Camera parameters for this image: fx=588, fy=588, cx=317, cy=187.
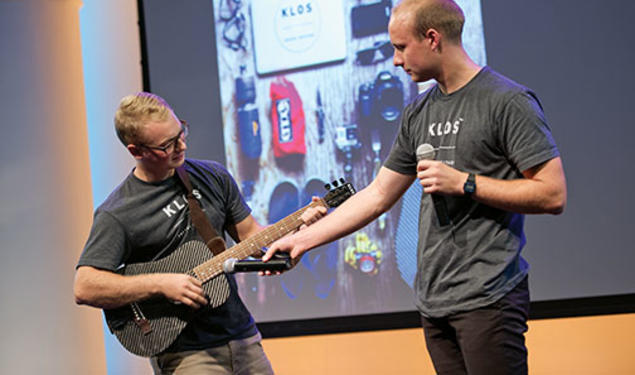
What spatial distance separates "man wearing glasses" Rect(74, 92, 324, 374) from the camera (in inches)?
84.3

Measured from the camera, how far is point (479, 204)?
1653 millimetres

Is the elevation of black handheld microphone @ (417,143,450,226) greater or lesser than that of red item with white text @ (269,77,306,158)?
lesser

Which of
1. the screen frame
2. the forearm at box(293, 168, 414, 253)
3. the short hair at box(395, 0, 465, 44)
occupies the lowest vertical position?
the screen frame

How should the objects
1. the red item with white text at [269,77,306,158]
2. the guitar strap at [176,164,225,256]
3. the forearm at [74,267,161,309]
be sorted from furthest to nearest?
the red item with white text at [269,77,306,158] → the guitar strap at [176,164,225,256] → the forearm at [74,267,161,309]

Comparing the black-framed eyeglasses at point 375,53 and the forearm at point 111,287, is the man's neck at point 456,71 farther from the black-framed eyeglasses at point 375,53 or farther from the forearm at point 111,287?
the black-framed eyeglasses at point 375,53

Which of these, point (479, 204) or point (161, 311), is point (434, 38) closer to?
point (479, 204)

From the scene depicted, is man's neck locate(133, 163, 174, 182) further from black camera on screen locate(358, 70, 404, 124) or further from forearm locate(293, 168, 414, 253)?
black camera on screen locate(358, 70, 404, 124)

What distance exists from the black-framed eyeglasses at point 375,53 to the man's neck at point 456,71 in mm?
1860

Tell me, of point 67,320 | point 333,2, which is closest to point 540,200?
point 333,2

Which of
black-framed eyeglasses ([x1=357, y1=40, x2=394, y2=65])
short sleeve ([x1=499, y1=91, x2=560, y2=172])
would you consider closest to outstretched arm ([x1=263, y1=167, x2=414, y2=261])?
short sleeve ([x1=499, y1=91, x2=560, y2=172])

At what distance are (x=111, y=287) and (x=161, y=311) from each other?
0.20m

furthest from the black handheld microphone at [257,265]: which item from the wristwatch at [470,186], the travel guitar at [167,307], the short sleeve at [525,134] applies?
the short sleeve at [525,134]

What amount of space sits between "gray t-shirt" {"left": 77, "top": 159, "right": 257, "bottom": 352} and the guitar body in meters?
0.03

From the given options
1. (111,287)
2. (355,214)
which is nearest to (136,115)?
(111,287)
